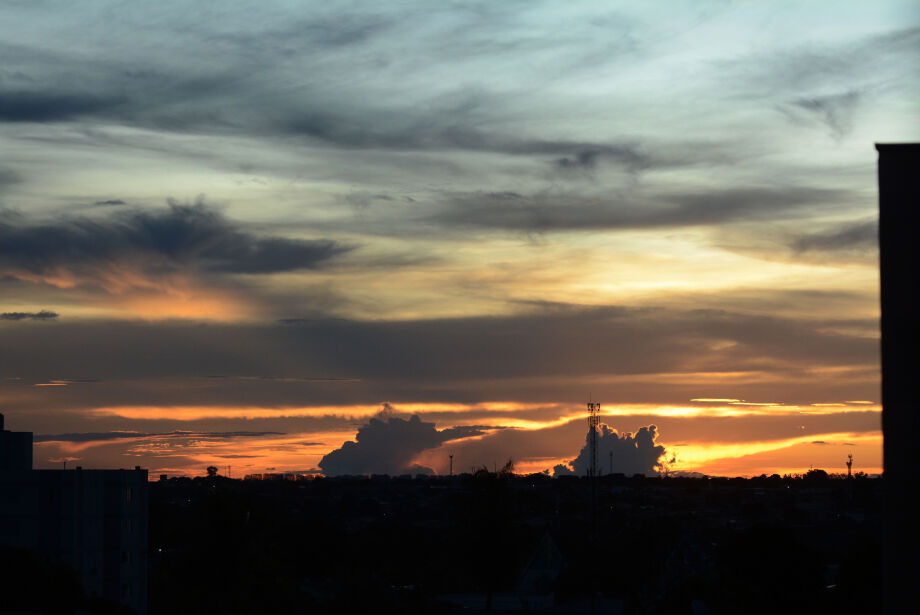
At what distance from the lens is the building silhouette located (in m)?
74.0

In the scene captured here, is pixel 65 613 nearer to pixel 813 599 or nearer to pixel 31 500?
pixel 31 500

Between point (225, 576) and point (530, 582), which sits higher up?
point (225, 576)

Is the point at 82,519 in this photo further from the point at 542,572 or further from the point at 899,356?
the point at 899,356

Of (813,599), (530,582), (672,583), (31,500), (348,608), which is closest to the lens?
(813,599)

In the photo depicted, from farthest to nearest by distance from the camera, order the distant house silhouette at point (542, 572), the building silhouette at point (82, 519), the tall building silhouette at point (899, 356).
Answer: the distant house silhouette at point (542, 572) → the building silhouette at point (82, 519) → the tall building silhouette at point (899, 356)

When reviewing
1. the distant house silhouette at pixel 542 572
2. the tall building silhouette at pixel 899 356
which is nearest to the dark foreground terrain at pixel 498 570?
the distant house silhouette at pixel 542 572

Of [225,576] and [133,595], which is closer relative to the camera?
[225,576]

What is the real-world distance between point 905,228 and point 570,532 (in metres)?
136

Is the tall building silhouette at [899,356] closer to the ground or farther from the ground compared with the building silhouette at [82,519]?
farther from the ground

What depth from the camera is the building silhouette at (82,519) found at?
243 feet

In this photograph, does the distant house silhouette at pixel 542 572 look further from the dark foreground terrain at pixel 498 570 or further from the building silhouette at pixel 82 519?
the building silhouette at pixel 82 519

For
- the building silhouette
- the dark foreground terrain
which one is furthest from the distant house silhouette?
the building silhouette

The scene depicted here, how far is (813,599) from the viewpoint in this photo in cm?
5241

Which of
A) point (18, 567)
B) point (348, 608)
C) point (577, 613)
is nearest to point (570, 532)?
point (577, 613)
